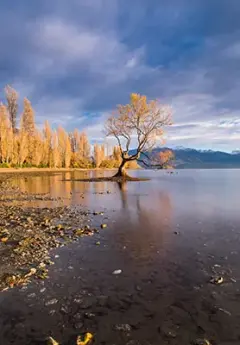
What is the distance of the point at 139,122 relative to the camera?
4831cm

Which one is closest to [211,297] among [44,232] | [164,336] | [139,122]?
[164,336]

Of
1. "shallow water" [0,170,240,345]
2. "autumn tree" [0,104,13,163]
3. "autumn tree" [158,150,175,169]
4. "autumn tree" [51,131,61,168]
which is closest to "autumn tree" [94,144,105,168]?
"autumn tree" [51,131,61,168]

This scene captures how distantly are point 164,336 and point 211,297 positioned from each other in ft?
6.30

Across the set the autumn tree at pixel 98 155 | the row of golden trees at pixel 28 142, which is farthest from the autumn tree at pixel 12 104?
the autumn tree at pixel 98 155

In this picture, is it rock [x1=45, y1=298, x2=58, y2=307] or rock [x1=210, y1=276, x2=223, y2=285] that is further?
rock [x1=210, y1=276, x2=223, y2=285]

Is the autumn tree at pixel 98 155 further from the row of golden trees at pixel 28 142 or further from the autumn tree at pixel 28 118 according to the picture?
the autumn tree at pixel 28 118

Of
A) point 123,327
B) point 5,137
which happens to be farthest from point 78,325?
point 5,137

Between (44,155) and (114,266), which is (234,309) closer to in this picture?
(114,266)

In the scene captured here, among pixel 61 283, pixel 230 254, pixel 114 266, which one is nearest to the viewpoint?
pixel 61 283

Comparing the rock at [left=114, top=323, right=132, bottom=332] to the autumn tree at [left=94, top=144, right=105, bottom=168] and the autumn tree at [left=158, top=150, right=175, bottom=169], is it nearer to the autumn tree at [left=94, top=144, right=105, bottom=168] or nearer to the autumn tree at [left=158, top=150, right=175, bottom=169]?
the autumn tree at [left=158, top=150, right=175, bottom=169]

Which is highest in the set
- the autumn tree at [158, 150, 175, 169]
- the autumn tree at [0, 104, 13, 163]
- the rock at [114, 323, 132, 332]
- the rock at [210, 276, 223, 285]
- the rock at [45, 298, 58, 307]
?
the autumn tree at [0, 104, 13, 163]

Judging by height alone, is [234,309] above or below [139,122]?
below

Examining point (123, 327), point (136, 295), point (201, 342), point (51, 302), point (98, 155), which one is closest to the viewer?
point (201, 342)

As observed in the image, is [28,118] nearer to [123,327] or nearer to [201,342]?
[123,327]
